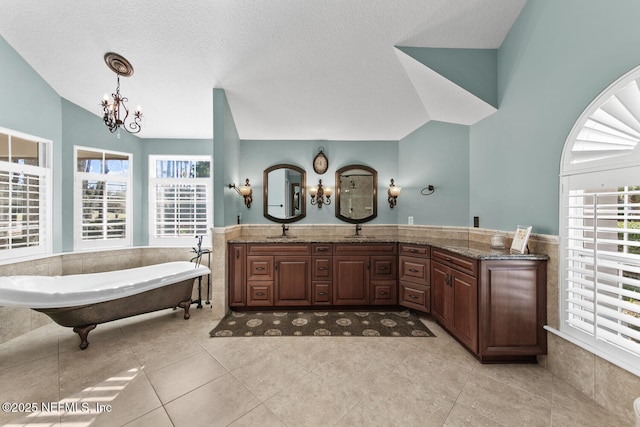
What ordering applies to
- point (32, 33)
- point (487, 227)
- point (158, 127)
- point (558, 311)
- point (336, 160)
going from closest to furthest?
point (558, 311), point (32, 33), point (487, 227), point (158, 127), point (336, 160)

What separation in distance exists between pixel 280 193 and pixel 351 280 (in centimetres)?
185

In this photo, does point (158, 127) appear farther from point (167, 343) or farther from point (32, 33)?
point (167, 343)

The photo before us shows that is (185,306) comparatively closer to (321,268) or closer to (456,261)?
(321,268)

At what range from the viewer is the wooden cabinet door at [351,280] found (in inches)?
125

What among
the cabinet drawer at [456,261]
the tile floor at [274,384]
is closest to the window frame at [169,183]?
the tile floor at [274,384]

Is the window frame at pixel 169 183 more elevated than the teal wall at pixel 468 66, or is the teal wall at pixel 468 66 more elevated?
the teal wall at pixel 468 66

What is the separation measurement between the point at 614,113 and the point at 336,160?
9.78ft

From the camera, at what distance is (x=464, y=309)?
2.27 meters

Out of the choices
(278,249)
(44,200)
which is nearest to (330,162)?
(278,249)

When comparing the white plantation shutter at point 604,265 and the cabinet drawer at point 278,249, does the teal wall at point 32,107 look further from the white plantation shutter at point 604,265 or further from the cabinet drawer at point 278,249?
the white plantation shutter at point 604,265

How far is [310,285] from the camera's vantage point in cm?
318

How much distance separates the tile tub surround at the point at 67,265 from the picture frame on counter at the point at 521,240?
4377 mm

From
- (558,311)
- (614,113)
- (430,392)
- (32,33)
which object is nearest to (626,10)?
(614,113)

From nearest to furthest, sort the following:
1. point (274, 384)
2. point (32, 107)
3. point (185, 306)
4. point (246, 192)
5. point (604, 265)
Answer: point (604, 265), point (274, 384), point (32, 107), point (185, 306), point (246, 192)
